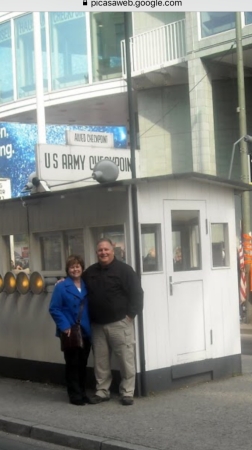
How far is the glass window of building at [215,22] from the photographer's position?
959 inches

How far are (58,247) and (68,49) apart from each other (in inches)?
864

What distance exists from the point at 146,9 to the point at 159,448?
153 inches

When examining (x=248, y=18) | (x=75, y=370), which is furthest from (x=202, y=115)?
(x=75, y=370)

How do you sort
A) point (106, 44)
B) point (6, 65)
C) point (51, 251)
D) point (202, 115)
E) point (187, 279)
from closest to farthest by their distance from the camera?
point (187, 279), point (51, 251), point (202, 115), point (106, 44), point (6, 65)

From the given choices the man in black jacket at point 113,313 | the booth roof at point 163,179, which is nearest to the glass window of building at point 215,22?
the booth roof at point 163,179

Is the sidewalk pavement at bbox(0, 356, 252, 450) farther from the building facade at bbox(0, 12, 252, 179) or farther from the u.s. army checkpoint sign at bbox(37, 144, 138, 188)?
the building facade at bbox(0, 12, 252, 179)

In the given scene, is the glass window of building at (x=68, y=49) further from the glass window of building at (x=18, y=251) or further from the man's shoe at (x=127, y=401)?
the man's shoe at (x=127, y=401)

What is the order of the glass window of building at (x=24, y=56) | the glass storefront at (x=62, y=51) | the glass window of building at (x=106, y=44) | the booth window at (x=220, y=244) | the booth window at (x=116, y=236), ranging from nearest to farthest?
the booth window at (x=116, y=236) < the booth window at (x=220, y=244) < the glass window of building at (x=106, y=44) < the glass storefront at (x=62, y=51) < the glass window of building at (x=24, y=56)

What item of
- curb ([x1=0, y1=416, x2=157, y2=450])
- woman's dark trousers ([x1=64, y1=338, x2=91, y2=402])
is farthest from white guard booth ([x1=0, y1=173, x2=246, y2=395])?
curb ([x1=0, y1=416, x2=157, y2=450])

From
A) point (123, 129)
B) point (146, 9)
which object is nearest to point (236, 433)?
point (146, 9)

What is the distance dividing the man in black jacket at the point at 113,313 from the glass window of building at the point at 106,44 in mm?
20922

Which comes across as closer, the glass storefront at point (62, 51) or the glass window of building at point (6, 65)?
the glass storefront at point (62, 51)

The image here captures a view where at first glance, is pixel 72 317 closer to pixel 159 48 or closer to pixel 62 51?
pixel 159 48

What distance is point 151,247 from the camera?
33.8 feet
